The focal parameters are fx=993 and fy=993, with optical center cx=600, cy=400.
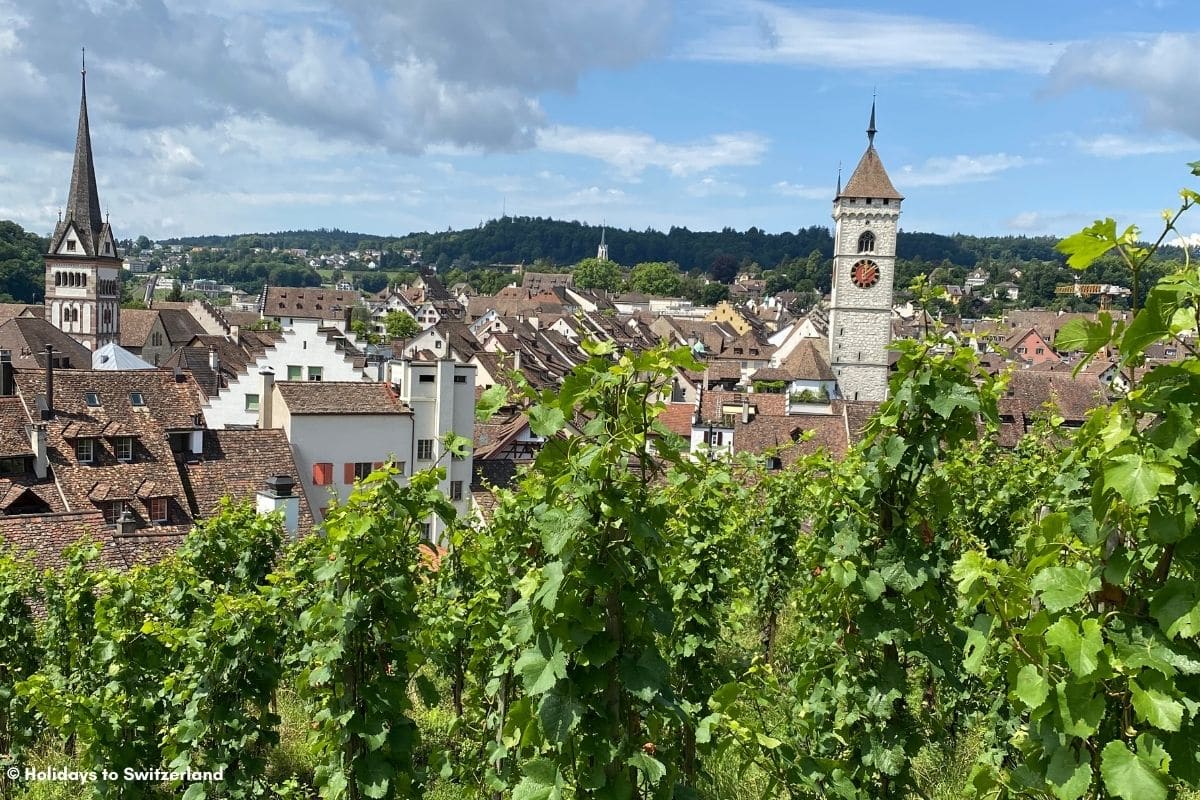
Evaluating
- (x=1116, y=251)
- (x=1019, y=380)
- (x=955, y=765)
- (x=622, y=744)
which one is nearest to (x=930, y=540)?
(x=622, y=744)

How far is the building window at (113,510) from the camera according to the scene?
24.6 m

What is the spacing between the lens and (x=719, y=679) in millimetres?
11992

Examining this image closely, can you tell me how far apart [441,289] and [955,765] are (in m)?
182

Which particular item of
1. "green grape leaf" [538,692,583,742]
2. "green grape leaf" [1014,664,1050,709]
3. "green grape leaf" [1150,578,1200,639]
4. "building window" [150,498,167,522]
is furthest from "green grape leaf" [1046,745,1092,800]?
"building window" [150,498,167,522]

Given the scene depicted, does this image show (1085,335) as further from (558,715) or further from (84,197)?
(84,197)

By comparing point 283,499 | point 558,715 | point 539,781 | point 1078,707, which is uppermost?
point 1078,707

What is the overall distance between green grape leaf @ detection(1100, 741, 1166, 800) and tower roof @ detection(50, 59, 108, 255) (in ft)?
334

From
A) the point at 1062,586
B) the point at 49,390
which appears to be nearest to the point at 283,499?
the point at 49,390

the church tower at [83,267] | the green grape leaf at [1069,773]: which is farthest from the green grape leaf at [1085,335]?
the church tower at [83,267]

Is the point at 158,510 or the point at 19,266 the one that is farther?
the point at 19,266

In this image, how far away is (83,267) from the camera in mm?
91312

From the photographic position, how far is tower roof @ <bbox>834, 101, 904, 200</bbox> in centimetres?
6875

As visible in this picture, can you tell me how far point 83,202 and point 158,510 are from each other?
3178 inches

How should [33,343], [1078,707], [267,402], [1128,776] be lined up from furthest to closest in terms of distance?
[33,343] < [267,402] < [1078,707] < [1128,776]
